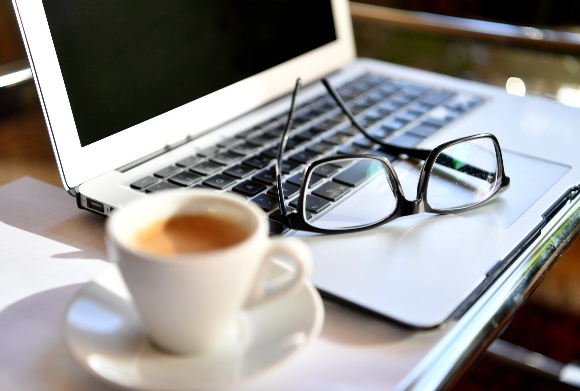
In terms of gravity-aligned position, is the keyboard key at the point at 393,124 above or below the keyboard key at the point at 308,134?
below

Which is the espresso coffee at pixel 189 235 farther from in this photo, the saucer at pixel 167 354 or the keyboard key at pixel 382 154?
the keyboard key at pixel 382 154

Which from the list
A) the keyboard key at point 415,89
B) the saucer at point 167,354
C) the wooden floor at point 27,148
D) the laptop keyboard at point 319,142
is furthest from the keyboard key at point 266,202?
the keyboard key at point 415,89

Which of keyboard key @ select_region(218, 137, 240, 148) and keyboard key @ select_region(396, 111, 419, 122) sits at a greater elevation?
keyboard key @ select_region(218, 137, 240, 148)

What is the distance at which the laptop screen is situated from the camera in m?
0.49

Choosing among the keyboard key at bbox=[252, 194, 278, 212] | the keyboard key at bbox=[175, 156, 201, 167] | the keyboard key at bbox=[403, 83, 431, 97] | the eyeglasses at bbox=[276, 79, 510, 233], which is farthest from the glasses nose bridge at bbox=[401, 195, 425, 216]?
the keyboard key at bbox=[403, 83, 431, 97]

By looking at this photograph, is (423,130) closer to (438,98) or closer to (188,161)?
(438,98)

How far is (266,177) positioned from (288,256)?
0.70 ft

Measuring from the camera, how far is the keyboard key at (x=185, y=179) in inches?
20.2

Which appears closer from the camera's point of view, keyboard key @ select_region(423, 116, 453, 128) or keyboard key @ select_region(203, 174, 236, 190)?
keyboard key @ select_region(203, 174, 236, 190)

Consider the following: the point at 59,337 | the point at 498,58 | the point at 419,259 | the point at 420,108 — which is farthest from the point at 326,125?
the point at 498,58

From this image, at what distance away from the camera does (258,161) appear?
0.56m

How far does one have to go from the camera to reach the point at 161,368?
0.33 m

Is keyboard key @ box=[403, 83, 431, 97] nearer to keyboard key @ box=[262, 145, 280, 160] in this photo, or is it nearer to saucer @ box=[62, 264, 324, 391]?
keyboard key @ box=[262, 145, 280, 160]

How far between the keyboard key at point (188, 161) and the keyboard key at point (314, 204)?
117 millimetres
